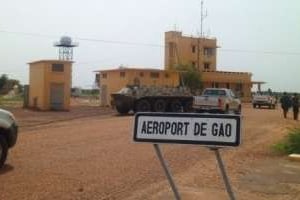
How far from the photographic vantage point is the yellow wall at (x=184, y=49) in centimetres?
8156

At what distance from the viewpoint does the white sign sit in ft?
18.6

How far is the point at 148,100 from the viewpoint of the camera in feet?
120

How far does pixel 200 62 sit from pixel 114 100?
1926 inches

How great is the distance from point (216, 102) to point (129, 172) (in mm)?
23735

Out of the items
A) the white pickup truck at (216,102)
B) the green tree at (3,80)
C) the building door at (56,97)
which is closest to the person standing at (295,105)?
the white pickup truck at (216,102)

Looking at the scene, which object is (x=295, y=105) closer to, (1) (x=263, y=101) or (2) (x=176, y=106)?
(2) (x=176, y=106)

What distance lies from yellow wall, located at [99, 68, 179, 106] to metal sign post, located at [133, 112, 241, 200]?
149ft

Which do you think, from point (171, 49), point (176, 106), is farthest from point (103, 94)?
point (171, 49)

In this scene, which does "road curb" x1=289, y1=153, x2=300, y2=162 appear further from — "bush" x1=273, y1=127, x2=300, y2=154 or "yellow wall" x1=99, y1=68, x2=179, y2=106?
"yellow wall" x1=99, y1=68, x2=179, y2=106

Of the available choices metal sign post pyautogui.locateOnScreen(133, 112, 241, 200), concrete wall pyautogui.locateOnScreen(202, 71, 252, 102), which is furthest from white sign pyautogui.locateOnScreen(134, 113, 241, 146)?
concrete wall pyautogui.locateOnScreen(202, 71, 252, 102)

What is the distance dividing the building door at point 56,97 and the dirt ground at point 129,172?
24234 millimetres

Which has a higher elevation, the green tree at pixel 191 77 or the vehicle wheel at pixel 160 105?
the green tree at pixel 191 77

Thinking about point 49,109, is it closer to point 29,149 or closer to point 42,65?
point 42,65

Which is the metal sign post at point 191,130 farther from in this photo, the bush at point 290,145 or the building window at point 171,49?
the building window at point 171,49
